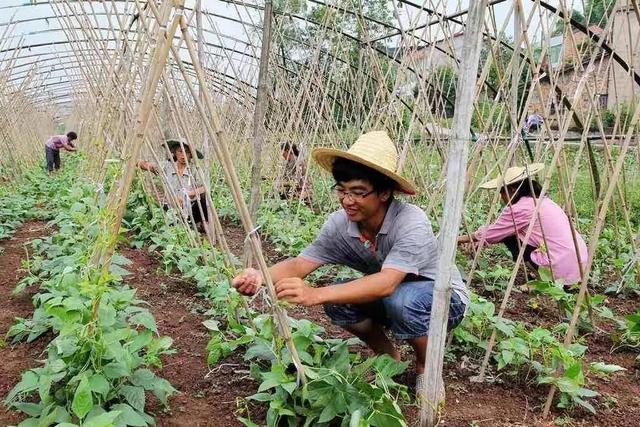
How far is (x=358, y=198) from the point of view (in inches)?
68.6

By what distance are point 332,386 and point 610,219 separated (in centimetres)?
431

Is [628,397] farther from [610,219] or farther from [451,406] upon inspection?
[610,219]

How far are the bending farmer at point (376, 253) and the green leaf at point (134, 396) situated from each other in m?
0.37

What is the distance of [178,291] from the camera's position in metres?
2.93

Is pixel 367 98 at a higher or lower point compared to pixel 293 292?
higher

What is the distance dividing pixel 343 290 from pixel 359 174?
364 millimetres

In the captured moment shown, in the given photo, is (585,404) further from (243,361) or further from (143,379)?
(143,379)

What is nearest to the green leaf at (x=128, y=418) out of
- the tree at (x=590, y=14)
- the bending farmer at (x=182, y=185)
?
the bending farmer at (x=182, y=185)

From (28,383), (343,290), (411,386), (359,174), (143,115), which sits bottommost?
(411,386)

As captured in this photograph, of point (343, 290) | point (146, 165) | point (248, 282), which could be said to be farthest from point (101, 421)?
point (146, 165)

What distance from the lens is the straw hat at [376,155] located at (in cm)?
169

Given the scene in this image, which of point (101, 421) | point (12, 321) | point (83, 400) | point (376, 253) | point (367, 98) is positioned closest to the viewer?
point (101, 421)

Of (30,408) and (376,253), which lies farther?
(376,253)

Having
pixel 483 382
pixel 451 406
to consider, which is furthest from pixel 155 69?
pixel 483 382
